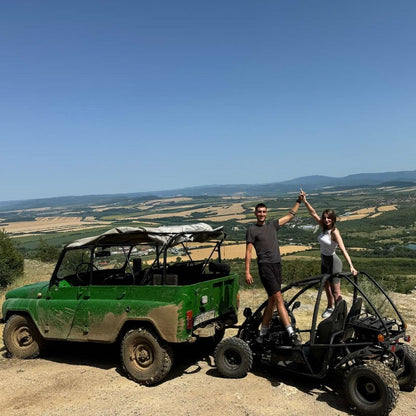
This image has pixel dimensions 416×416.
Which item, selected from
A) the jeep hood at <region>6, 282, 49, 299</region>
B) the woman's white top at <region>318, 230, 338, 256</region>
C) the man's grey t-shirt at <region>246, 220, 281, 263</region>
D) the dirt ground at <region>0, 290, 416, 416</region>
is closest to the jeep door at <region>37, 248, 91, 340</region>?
the jeep hood at <region>6, 282, 49, 299</region>

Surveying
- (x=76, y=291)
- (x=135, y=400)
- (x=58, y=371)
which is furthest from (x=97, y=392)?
(x=76, y=291)

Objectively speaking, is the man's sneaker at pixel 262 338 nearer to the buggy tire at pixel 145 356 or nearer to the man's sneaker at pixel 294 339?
the man's sneaker at pixel 294 339

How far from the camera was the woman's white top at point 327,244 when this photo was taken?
677cm

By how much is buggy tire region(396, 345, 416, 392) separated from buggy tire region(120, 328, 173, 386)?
347 centimetres

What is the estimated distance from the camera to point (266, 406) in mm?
5211

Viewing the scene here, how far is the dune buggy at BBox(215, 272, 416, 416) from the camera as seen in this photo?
4941 millimetres

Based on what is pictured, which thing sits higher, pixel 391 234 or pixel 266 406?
pixel 266 406

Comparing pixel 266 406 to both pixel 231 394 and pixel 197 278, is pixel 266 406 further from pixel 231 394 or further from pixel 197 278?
pixel 197 278

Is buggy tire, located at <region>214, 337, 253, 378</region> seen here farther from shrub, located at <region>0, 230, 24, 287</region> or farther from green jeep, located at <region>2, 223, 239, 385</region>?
shrub, located at <region>0, 230, 24, 287</region>

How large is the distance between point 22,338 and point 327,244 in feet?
20.2

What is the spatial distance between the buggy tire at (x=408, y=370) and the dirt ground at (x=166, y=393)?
0.14 m

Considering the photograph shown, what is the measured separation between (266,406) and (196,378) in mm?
1448

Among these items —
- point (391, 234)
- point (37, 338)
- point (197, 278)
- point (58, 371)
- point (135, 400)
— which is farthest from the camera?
point (391, 234)

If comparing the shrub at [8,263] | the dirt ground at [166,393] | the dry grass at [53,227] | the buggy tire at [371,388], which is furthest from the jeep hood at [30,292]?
the dry grass at [53,227]
